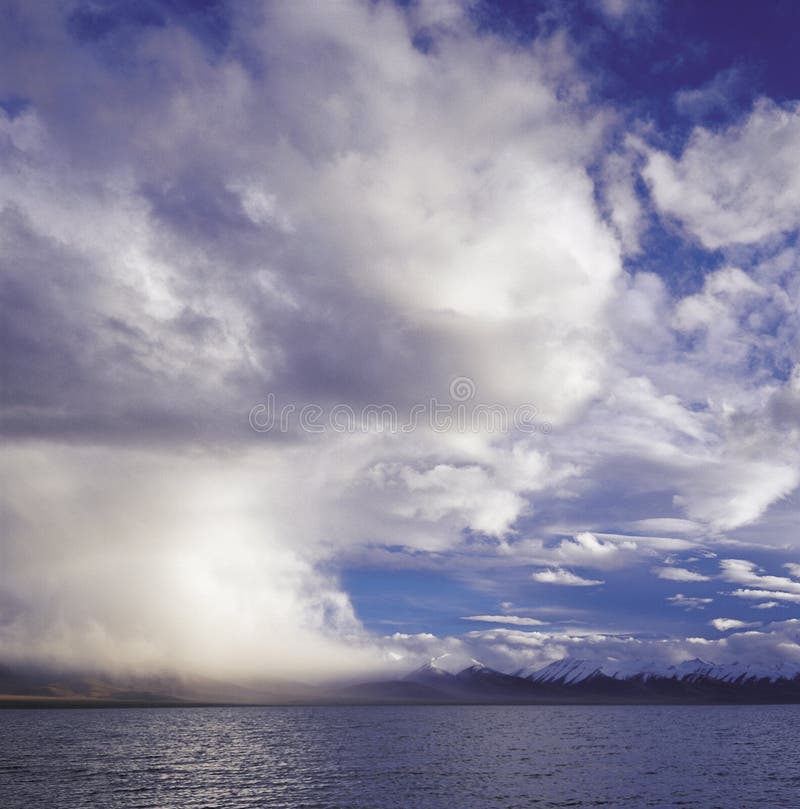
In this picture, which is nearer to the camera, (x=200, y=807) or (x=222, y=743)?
(x=200, y=807)

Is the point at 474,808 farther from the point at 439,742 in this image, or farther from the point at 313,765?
the point at 439,742

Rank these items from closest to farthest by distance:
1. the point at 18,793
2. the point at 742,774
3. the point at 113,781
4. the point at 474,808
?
the point at 474,808 → the point at 18,793 → the point at 113,781 → the point at 742,774

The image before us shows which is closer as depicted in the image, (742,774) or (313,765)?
(742,774)

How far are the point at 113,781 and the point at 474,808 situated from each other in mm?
60043

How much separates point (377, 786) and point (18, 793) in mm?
48778

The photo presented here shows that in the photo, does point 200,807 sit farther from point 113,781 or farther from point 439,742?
point 439,742

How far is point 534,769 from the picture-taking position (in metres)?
124

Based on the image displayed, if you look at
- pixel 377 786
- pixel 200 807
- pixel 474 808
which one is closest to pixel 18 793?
pixel 200 807

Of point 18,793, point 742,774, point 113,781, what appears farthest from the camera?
point 742,774

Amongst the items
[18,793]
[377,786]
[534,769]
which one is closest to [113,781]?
[18,793]

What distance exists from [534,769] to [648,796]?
33.2 m

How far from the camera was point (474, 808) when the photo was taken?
83125 millimetres

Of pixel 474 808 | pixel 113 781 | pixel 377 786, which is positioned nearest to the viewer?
pixel 474 808

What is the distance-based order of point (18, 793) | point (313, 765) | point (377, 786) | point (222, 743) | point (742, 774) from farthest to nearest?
point (222, 743) → point (313, 765) → point (742, 774) → point (377, 786) → point (18, 793)
